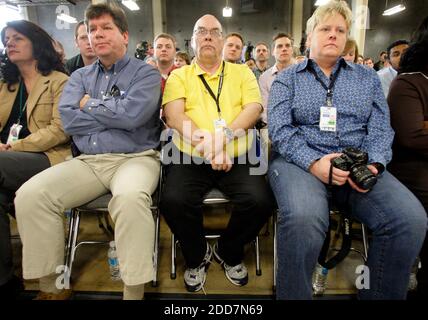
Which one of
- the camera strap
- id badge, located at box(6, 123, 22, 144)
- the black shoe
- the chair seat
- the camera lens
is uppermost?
id badge, located at box(6, 123, 22, 144)

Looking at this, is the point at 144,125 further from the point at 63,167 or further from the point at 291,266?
the point at 291,266

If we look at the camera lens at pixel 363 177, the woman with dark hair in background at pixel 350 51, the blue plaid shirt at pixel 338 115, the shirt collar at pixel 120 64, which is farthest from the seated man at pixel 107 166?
the woman with dark hair in background at pixel 350 51

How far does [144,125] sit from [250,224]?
920 mm

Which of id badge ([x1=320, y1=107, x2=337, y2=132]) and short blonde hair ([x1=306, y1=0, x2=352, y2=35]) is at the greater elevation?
short blonde hair ([x1=306, y1=0, x2=352, y2=35])

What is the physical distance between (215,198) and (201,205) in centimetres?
9

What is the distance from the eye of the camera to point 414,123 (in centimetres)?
153

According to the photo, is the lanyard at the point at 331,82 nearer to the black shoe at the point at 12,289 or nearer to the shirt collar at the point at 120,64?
the shirt collar at the point at 120,64

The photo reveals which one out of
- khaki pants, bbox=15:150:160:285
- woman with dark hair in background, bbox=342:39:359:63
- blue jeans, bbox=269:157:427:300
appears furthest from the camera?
woman with dark hair in background, bbox=342:39:359:63

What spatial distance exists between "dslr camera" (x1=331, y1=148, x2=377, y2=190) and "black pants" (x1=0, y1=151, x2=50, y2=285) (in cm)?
178

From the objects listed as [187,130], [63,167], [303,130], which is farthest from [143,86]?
[303,130]

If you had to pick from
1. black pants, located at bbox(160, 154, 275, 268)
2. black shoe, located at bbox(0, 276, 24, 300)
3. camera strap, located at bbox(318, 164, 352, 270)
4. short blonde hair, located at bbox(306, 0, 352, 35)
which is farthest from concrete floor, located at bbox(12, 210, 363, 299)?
short blonde hair, located at bbox(306, 0, 352, 35)

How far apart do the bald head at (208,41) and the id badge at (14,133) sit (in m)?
1.33

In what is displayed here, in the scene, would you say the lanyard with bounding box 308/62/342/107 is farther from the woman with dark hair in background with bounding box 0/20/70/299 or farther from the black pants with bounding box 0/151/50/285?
the black pants with bounding box 0/151/50/285

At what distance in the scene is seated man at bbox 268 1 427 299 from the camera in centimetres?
127
